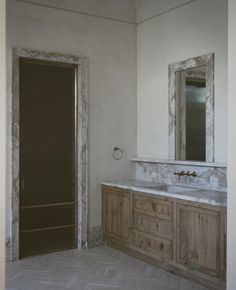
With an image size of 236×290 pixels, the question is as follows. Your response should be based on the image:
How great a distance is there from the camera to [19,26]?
4.83 metres

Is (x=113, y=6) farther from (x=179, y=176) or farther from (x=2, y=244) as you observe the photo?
(x=2, y=244)

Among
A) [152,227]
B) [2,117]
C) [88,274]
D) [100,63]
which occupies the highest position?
[100,63]

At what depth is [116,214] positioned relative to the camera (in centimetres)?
518

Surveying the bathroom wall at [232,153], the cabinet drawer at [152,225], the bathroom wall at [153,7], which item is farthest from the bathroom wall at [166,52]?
the bathroom wall at [232,153]

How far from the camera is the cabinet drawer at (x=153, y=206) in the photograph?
4.28 m

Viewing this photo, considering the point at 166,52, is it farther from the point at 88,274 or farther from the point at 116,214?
the point at 88,274

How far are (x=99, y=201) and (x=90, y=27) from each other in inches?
95.6

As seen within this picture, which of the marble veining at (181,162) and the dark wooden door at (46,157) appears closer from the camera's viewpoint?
the marble veining at (181,162)

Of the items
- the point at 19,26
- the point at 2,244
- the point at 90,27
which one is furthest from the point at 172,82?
the point at 2,244

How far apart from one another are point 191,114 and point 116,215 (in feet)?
5.42

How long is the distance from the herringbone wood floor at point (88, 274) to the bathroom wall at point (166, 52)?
148 cm

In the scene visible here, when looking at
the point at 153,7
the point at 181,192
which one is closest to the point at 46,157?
the point at 181,192

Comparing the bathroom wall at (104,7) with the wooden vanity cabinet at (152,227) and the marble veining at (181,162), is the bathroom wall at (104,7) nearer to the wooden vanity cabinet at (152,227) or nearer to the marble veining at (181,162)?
the marble veining at (181,162)

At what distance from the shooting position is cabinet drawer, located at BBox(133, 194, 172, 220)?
428 centimetres
